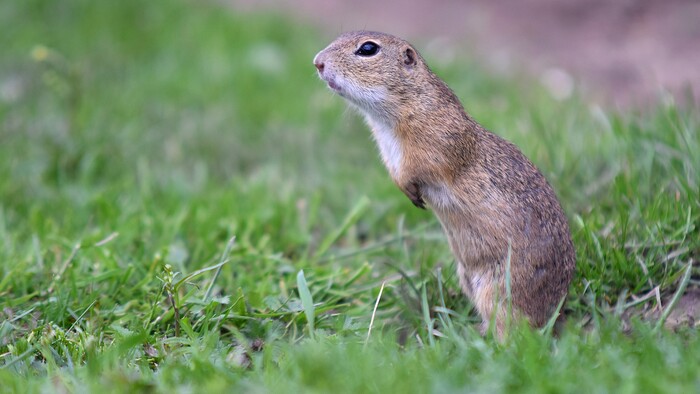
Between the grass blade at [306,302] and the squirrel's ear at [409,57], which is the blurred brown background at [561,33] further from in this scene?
the grass blade at [306,302]

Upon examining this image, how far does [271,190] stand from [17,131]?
1.79 m

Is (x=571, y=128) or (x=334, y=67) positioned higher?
(x=334, y=67)

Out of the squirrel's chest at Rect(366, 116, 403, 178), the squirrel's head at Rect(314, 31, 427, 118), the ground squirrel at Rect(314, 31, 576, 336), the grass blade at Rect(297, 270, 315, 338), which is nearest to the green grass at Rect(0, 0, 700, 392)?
the grass blade at Rect(297, 270, 315, 338)

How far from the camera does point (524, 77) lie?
25.5 ft

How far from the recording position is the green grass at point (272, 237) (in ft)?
9.31

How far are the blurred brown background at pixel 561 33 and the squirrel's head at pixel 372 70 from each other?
3.01 metres

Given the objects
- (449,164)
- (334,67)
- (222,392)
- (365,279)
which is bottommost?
(365,279)

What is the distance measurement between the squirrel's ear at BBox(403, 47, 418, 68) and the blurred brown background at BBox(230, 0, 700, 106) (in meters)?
3.03

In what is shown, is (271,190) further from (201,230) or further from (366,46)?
(366,46)

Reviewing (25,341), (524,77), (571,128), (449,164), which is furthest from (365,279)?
(524,77)

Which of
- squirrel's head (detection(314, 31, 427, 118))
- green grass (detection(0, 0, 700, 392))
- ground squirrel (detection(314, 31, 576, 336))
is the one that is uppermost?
squirrel's head (detection(314, 31, 427, 118))

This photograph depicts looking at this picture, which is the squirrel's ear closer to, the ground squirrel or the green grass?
the ground squirrel

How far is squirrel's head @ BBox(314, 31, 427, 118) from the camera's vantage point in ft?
12.4

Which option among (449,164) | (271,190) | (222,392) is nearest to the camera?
(222,392)
